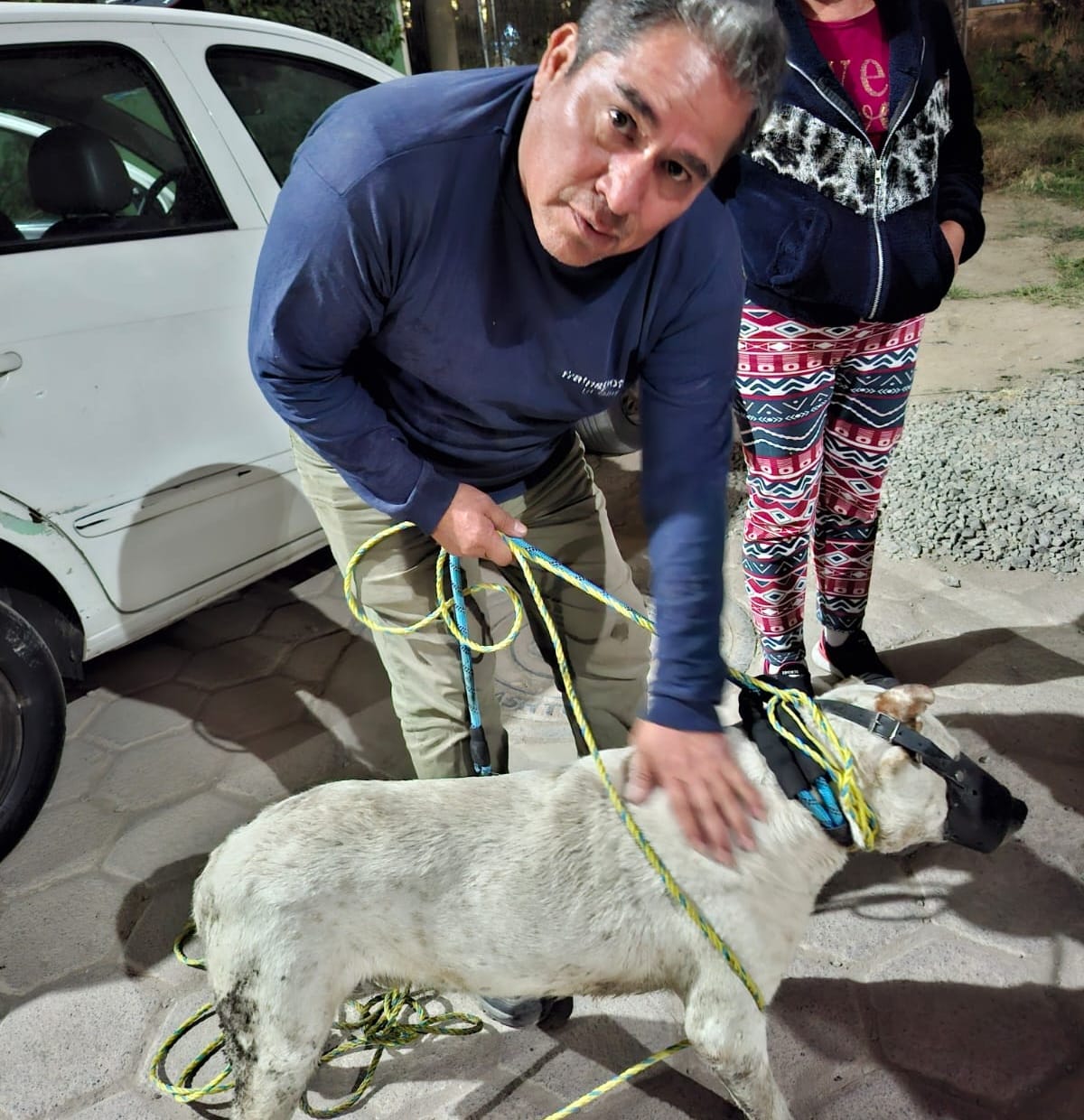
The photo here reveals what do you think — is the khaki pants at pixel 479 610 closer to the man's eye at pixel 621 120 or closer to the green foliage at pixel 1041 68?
the man's eye at pixel 621 120

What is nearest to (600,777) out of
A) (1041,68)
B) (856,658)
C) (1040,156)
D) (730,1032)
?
(730,1032)

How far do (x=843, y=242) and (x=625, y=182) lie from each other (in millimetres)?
1130

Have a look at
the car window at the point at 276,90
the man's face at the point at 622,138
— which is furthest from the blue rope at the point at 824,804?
the car window at the point at 276,90

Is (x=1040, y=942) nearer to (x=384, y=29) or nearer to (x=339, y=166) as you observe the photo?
(x=339, y=166)

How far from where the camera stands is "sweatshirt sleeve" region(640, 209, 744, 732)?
1.58 m

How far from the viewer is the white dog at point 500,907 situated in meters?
1.53

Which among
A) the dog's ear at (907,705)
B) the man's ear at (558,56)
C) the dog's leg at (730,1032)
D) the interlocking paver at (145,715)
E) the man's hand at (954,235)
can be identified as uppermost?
the man's ear at (558,56)

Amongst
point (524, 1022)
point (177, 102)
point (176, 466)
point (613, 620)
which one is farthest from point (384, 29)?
point (524, 1022)

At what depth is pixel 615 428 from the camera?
4.16 metres

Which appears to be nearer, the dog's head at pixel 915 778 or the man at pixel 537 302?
the man at pixel 537 302

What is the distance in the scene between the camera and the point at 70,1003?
2.25m

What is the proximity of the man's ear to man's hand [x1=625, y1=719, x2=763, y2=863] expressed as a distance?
1.07m

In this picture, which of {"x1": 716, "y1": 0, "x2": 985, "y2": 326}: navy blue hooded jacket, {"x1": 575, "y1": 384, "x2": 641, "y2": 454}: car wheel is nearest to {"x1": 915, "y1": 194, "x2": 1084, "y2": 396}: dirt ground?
{"x1": 575, "y1": 384, "x2": 641, "y2": 454}: car wheel

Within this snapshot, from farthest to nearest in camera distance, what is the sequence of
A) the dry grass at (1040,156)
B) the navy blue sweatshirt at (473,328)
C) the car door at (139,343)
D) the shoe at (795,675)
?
1. the dry grass at (1040,156)
2. the shoe at (795,675)
3. the car door at (139,343)
4. the navy blue sweatshirt at (473,328)
